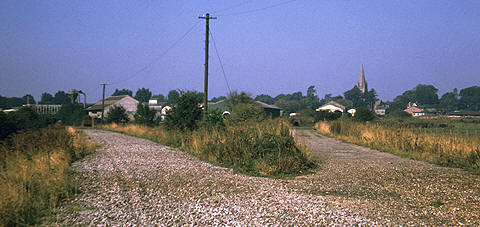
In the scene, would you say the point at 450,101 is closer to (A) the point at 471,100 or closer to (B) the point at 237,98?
(A) the point at 471,100

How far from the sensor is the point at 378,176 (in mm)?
9188

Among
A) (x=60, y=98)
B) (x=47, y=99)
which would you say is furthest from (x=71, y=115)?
(x=47, y=99)

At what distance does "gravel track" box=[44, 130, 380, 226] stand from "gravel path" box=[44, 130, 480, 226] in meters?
0.02

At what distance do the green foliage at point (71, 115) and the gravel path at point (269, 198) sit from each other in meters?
49.8

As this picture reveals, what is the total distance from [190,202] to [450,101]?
150 m

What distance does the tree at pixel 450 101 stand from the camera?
122m

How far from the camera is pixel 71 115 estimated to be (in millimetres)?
55844

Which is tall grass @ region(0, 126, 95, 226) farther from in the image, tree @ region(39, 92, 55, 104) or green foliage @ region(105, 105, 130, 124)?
tree @ region(39, 92, 55, 104)

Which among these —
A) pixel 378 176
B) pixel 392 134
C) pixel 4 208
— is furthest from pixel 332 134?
pixel 4 208

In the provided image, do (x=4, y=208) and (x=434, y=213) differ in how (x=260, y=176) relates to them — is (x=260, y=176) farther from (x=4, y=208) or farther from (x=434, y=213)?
(x=4, y=208)

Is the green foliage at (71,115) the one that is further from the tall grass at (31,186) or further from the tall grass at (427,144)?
the tall grass at (31,186)

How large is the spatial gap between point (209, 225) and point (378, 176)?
18.6 feet

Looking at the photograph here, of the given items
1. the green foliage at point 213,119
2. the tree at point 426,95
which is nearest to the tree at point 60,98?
the green foliage at point 213,119

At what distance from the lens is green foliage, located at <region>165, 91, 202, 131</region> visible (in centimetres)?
2105
